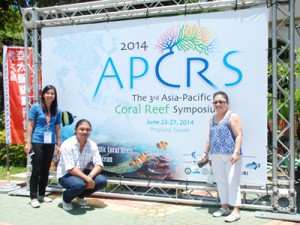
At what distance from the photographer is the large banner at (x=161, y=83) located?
4.82 metres

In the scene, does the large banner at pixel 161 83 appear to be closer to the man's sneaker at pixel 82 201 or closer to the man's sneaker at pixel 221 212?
the man's sneaker at pixel 221 212

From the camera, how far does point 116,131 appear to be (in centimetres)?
559

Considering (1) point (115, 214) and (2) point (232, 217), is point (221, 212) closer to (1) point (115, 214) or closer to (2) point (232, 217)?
(2) point (232, 217)

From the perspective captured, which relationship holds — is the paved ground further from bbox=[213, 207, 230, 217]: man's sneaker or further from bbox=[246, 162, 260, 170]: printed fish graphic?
bbox=[246, 162, 260, 170]: printed fish graphic

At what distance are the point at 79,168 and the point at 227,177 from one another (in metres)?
2.00

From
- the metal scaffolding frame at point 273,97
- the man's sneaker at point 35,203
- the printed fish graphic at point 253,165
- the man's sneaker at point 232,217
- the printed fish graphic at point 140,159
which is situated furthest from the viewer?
the printed fish graphic at point 140,159

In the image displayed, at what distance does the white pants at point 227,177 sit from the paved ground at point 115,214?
11.2 inches

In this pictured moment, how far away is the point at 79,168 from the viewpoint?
504cm

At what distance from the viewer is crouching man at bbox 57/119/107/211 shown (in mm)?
4816

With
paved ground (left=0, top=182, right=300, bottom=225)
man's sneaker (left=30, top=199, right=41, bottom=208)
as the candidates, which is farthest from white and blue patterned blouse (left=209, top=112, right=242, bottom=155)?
man's sneaker (left=30, top=199, right=41, bottom=208)

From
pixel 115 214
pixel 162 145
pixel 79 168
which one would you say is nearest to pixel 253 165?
pixel 162 145

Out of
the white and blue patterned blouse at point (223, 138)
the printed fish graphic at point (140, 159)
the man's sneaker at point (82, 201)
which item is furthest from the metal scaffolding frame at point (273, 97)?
the white and blue patterned blouse at point (223, 138)

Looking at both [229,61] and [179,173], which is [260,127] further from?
[179,173]

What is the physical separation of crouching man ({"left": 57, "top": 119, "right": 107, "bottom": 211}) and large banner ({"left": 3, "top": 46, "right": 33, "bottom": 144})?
70.8 inches
